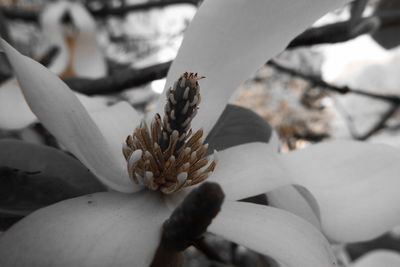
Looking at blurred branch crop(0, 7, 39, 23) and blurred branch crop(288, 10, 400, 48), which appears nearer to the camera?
blurred branch crop(288, 10, 400, 48)

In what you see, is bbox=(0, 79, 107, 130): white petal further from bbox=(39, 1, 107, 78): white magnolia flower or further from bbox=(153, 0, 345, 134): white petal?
bbox=(39, 1, 107, 78): white magnolia flower

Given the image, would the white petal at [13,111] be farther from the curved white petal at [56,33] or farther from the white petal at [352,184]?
the curved white petal at [56,33]

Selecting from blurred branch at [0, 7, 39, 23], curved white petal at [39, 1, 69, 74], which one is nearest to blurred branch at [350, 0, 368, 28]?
curved white petal at [39, 1, 69, 74]

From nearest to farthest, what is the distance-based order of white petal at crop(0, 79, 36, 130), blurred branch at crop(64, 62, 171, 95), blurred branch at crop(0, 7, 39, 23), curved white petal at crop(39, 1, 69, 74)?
white petal at crop(0, 79, 36, 130), blurred branch at crop(64, 62, 171, 95), curved white petal at crop(39, 1, 69, 74), blurred branch at crop(0, 7, 39, 23)

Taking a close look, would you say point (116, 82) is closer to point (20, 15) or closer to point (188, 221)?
point (188, 221)

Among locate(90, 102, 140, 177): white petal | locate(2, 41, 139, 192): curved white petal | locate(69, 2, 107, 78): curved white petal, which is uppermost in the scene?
locate(2, 41, 139, 192): curved white petal

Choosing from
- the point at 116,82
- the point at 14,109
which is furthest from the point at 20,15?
the point at 14,109

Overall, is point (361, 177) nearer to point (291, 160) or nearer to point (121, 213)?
point (291, 160)
